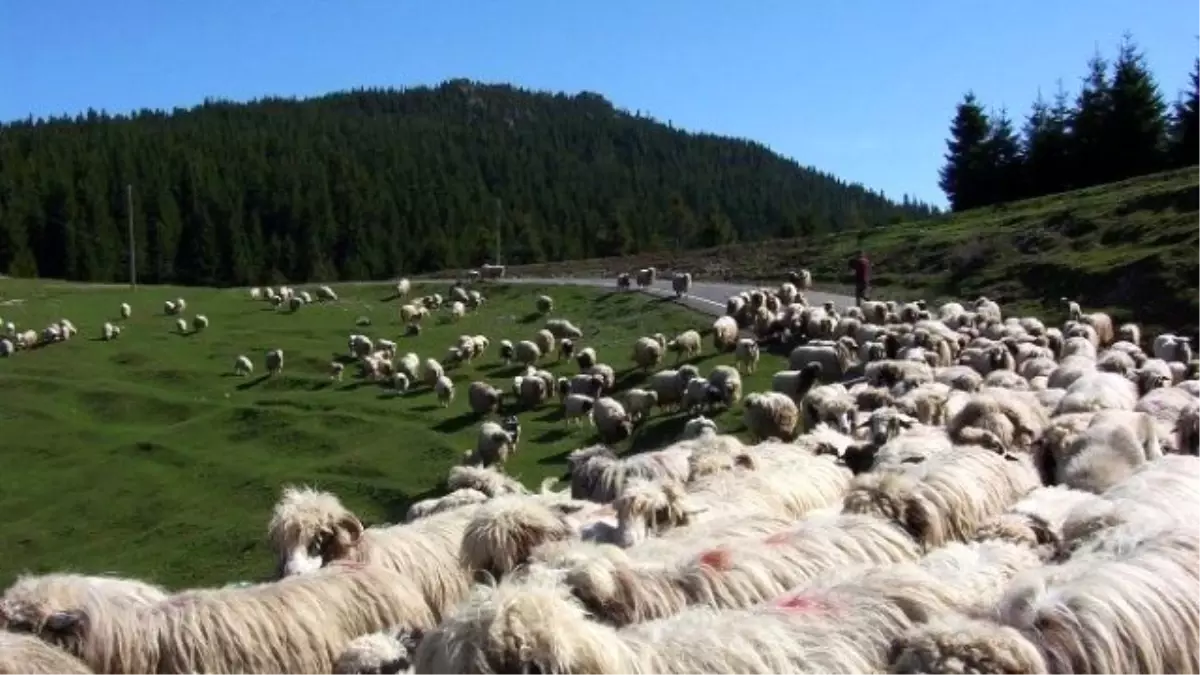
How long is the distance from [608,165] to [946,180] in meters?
125

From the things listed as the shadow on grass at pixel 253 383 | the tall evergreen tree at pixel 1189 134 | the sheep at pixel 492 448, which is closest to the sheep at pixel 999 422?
the sheep at pixel 492 448

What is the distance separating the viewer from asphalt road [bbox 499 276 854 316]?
3959 centimetres

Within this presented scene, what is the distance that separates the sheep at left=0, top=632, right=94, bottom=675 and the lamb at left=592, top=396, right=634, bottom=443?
18.6 metres

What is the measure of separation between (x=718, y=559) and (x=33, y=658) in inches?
149

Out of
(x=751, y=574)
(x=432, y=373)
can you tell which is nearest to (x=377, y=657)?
(x=751, y=574)

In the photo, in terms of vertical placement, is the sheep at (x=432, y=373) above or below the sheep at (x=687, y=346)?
below

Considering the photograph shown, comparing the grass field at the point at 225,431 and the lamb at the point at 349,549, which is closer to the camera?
the lamb at the point at 349,549

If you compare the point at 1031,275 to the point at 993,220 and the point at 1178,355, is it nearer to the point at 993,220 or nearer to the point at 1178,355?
the point at 993,220

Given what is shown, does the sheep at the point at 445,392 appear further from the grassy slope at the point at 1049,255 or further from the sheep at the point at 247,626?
the sheep at the point at 247,626

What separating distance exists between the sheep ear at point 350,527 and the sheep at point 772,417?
1281 centimetres

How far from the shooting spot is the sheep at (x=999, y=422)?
12.5 m

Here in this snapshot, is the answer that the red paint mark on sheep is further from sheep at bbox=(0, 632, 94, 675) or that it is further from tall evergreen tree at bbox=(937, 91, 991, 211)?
tall evergreen tree at bbox=(937, 91, 991, 211)

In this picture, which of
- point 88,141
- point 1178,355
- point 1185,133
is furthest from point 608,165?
point 1178,355

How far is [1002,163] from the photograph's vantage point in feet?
221
